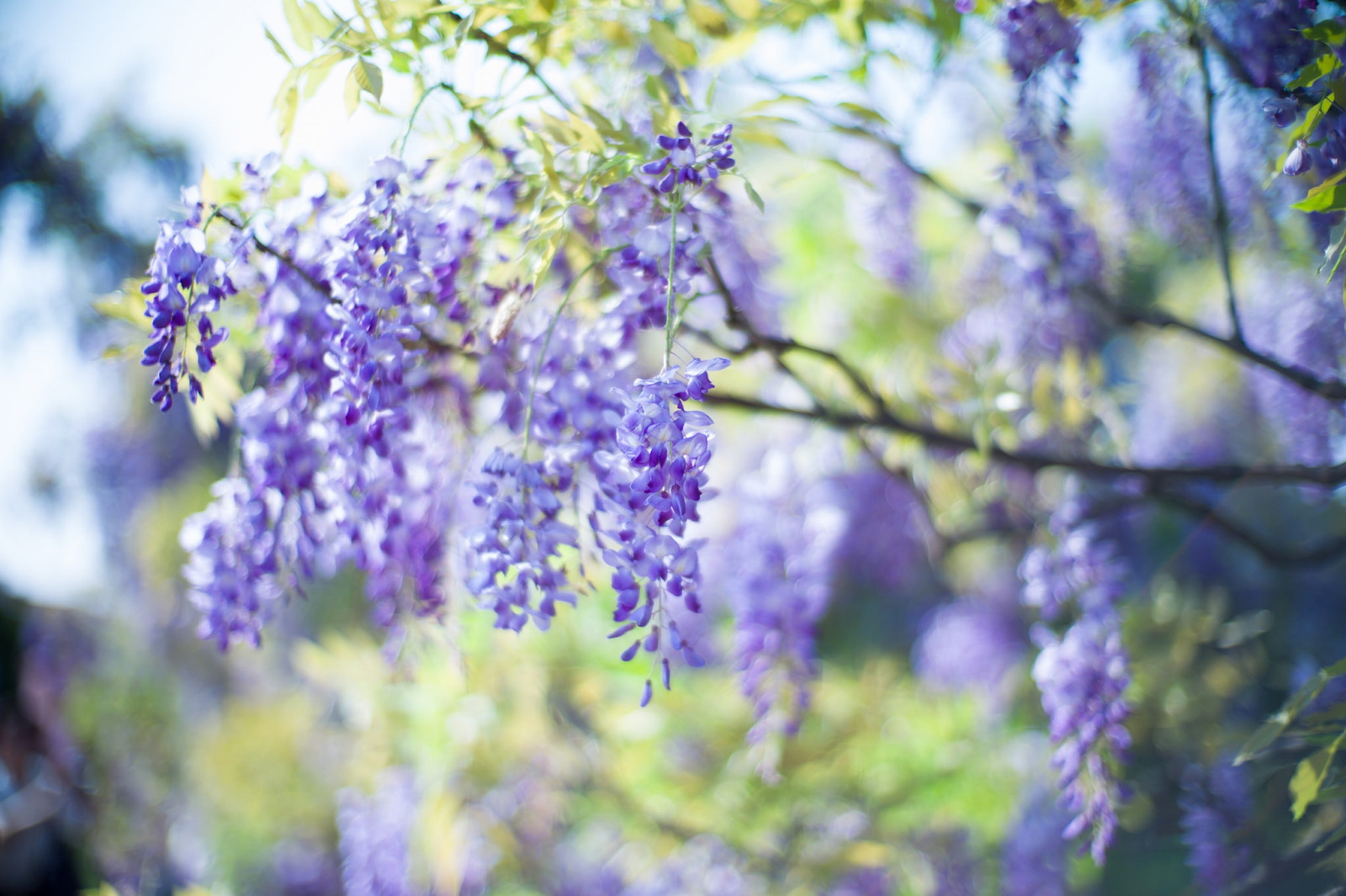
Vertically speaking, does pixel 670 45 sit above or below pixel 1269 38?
above

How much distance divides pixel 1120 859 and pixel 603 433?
178 cm

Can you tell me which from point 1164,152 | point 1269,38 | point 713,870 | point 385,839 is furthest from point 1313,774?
point 385,839

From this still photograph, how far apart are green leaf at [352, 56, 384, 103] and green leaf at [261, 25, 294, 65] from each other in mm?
78

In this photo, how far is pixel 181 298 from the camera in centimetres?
72

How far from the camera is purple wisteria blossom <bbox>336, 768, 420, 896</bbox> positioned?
2281 millimetres

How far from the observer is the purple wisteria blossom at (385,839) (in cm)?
228

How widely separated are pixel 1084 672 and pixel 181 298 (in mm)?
1186

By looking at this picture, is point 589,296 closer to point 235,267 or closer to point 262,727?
point 235,267

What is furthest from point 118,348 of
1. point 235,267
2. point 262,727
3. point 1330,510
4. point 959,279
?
point 262,727

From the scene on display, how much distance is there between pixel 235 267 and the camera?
32.0 inches

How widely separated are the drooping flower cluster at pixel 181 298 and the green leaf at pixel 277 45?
163 mm

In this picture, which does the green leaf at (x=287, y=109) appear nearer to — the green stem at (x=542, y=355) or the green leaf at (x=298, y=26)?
the green leaf at (x=298, y=26)

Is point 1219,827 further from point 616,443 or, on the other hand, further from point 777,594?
point 616,443

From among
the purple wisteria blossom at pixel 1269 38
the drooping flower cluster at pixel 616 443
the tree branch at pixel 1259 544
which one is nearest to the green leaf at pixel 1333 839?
the tree branch at pixel 1259 544
